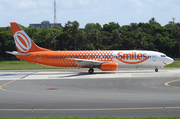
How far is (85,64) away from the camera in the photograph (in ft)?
129

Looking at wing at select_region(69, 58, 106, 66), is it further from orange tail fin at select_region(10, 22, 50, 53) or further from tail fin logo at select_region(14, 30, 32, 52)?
tail fin logo at select_region(14, 30, 32, 52)

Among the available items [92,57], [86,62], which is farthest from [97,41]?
[86,62]

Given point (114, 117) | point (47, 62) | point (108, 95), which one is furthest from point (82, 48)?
point (114, 117)

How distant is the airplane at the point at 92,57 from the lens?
39.1 m

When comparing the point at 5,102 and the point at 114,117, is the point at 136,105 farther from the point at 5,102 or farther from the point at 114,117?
the point at 5,102

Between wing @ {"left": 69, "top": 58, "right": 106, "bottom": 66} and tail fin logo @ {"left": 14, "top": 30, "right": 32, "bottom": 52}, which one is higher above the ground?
tail fin logo @ {"left": 14, "top": 30, "right": 32, "bottom": 52}

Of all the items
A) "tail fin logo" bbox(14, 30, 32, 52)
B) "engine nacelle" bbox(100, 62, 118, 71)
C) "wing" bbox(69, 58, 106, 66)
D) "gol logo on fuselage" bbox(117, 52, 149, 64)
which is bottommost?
"engine nacelle" bbox(100, 62, 118, 71)

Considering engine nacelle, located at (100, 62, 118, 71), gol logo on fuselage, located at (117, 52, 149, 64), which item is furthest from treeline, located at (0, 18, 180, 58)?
engine nacelle, located at (100, 62, 118, 71)

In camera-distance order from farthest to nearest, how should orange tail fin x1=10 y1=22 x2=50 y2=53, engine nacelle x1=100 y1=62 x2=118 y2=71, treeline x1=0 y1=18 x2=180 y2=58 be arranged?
1. treeline x1=0 y1=18 x2=180 y2=58
2. orange tail fin x1=10 y1=22 x2=50 y2=53
3. engine nacelle x1=100 y1=62 x2=118 y2=71

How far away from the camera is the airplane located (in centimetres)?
3906

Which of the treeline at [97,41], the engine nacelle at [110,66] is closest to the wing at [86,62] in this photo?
the engine nacelle at [110,66]

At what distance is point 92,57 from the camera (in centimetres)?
4003

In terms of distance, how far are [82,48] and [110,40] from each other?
16.5 m

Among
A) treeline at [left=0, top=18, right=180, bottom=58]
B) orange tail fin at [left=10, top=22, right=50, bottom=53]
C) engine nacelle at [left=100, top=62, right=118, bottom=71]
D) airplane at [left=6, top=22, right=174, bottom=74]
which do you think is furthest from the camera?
A: treeline at [left=0, top=18, right=180, bottom=58]
